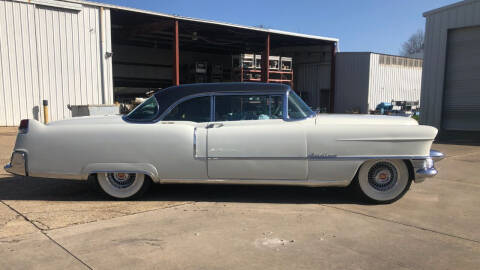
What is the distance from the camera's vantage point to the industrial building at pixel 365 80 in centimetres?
2370

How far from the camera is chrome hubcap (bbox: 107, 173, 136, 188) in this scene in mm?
4582

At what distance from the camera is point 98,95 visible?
15305mm

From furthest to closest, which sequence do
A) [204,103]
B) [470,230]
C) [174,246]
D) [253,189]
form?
1. [253,189]
2. [204,103]
3. [470,230]
4. [174,246]

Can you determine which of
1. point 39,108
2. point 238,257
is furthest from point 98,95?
point 238,257

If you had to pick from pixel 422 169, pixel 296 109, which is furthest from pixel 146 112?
pixel 422 169

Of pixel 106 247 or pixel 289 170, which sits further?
pixel 289 170

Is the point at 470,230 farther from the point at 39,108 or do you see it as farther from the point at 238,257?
the point at 39,108

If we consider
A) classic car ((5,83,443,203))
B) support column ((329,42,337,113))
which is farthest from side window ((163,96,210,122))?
support column ((329,42,337,113))

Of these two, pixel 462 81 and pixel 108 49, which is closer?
pixel 462 81

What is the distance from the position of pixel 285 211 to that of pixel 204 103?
1.67 meters

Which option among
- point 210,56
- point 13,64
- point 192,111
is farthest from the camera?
point 210,56

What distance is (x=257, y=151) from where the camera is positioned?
434 centimetres

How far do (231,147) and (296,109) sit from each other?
0.97 metres

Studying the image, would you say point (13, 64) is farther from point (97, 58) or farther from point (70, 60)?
point (97, 58)
